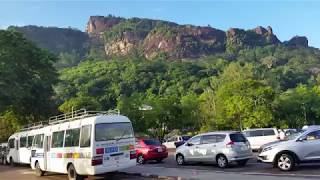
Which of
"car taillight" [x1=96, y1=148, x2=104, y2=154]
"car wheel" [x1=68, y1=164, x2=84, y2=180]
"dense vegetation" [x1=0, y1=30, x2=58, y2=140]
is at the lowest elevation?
"car wheel" [x1=68, y1=164, x2=84, y2=180]

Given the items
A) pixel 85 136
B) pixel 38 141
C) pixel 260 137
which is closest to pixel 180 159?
pixel 85 136

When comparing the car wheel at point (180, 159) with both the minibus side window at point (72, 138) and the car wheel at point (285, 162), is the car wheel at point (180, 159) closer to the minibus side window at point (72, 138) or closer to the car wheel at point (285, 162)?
the minibus side window at point (72, 138)

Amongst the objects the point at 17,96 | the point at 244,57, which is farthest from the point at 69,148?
the point at 244,57

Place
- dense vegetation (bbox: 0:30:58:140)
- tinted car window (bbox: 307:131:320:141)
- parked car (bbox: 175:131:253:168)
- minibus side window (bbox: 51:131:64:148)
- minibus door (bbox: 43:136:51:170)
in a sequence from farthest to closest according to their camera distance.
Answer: dense vegetation (bbox: 0:30:58:140), minibus door (bbox: 43:136:51:170), parked car (bbox: 175:131:253:168), minibus side window (bbox: 51:131:64:148), tinted car window (bbox: 307:131:320:141)

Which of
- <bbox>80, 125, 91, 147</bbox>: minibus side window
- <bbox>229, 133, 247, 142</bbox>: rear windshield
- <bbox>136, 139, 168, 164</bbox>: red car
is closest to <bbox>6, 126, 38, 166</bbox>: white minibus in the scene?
<bbox>136, 139, 168, 164</bbox>: red car

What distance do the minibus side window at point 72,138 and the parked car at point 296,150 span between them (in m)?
7.54

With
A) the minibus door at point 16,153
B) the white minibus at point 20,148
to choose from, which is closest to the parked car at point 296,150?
the white minibus at point 20,148

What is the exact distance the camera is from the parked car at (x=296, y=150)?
16.7m

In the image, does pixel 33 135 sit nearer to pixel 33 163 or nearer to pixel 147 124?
pixel 33 163

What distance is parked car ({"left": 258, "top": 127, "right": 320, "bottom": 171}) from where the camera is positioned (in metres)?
16.7

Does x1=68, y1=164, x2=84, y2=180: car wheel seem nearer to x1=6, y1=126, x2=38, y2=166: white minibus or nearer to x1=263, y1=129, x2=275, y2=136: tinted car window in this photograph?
x1=6, y1=126, x2=38, y2=166: white minibus

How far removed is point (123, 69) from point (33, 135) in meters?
106

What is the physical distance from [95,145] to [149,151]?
30.9 ft

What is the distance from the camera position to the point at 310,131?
16922 millimetres
